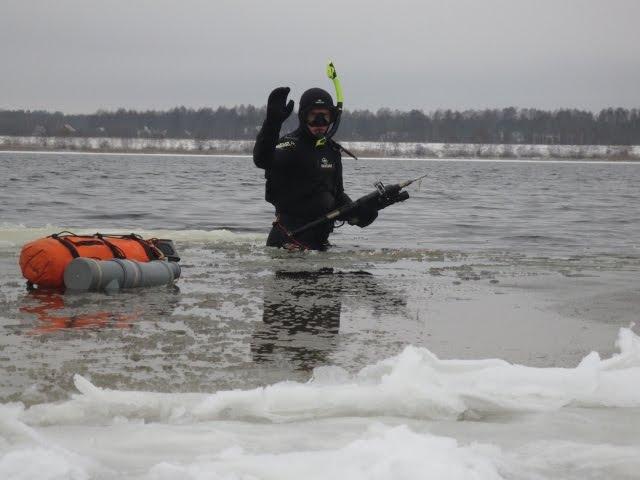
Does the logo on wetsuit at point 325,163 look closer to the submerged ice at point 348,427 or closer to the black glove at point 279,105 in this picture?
the black glove at point 279,105

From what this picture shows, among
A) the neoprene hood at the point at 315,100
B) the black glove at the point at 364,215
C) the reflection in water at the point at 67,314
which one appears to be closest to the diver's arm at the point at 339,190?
the black glove at the point at 364,215

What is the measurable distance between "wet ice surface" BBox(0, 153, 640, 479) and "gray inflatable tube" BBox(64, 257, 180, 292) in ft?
0.44

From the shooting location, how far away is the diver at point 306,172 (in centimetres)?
823

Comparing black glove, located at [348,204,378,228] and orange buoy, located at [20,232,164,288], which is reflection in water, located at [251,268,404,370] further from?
orange buoy, located at [20,232,164,288]

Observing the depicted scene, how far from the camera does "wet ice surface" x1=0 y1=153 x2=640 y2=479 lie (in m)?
2.76

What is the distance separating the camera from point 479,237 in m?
12.8

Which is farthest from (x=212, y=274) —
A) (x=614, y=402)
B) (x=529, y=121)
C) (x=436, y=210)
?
(x=529, y=121)

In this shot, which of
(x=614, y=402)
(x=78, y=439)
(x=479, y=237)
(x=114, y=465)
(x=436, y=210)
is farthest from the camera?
(x=436, y=210)

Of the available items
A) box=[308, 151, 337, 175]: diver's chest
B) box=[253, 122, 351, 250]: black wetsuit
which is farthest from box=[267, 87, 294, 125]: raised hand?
box=[308, 151, 337, 175]: diver's chest

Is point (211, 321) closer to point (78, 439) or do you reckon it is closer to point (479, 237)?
point (78, 439)

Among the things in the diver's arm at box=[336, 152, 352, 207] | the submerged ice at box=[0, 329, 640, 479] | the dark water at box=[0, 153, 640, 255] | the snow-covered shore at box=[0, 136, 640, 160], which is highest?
the snow-covered shore at box=[0, 136, 640, 160]

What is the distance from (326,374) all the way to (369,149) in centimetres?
13184

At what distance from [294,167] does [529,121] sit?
532ft

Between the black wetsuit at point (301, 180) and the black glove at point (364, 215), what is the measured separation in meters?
0.33
